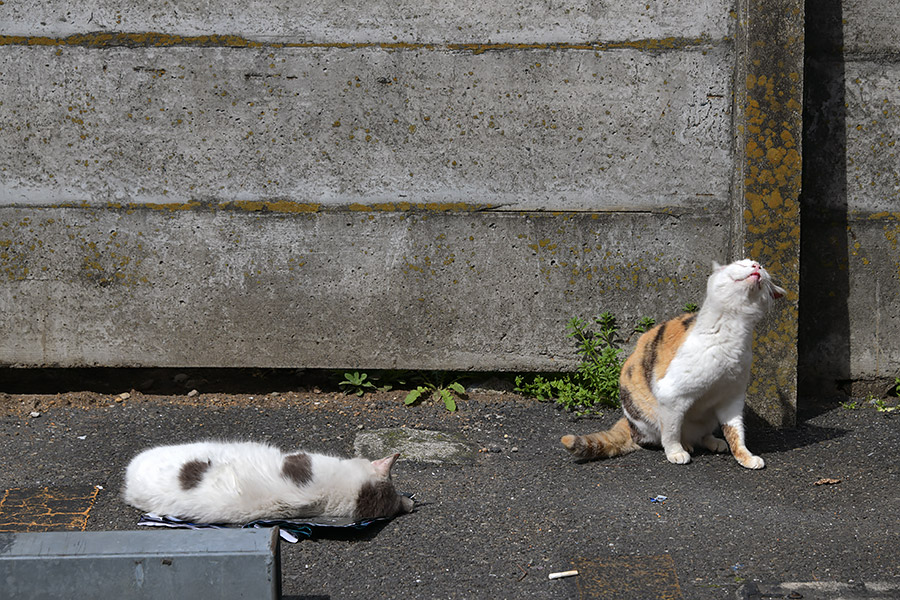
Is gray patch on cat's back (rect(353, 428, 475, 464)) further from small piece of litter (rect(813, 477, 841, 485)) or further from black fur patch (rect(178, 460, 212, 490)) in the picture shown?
small piece of litter (rect(813, 477, 841, 485))

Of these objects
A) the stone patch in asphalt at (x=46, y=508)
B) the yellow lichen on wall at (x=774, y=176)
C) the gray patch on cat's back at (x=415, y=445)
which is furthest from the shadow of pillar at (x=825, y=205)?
the stone patch in asphalt at (x=46, y=508)

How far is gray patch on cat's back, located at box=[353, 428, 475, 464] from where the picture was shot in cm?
460

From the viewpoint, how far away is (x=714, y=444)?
15.5 ft

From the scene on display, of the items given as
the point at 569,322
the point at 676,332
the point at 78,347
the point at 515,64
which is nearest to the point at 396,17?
the point at 515,64

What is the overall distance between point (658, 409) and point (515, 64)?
2.21 metres

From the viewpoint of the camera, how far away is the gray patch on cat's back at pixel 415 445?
4602 millimetres

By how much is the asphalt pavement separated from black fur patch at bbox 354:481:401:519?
3.4 inches

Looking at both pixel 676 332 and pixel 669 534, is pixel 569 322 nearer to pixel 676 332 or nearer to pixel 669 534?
pixel 676 332

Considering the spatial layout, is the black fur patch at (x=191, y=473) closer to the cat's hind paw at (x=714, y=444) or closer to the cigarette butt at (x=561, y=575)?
the cigarette butt at (x=561, y=575)

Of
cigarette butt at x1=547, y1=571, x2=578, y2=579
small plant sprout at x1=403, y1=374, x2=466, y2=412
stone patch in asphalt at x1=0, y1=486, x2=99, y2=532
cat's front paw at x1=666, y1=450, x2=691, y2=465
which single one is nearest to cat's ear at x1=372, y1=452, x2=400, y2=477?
cigarette butt at x1=547, y1=571, x2=578, y2=579

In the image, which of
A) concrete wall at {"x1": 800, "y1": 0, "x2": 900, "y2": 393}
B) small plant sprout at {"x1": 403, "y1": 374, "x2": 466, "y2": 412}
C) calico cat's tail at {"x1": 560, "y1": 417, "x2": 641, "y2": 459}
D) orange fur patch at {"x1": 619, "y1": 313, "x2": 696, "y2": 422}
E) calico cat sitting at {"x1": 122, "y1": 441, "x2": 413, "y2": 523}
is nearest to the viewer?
calico cat sitting at {"x1": 122, "y1": 441, "x2": 413, "y2": 523}

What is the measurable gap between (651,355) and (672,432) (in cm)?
43

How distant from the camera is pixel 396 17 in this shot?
→ 16.5ft

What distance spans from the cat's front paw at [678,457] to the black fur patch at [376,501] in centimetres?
160
